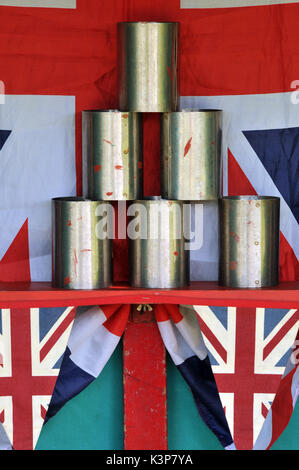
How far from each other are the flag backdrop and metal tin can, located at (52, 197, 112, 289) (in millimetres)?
129

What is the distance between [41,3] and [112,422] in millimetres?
983

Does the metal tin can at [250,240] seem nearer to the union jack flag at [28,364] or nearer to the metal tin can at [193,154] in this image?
the metal tin can at [193,154]

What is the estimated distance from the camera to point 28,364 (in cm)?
183

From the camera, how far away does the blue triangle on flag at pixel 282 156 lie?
191 centimetres

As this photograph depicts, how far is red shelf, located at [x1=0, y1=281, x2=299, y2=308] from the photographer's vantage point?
179cm

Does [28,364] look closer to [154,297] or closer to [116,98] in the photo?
[154,297]

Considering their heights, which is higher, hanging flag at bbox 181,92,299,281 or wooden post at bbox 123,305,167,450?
hanging flag at bbox 181,92,299,281

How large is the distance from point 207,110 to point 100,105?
249 millimetres

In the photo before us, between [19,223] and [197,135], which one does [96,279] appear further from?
[197,135]

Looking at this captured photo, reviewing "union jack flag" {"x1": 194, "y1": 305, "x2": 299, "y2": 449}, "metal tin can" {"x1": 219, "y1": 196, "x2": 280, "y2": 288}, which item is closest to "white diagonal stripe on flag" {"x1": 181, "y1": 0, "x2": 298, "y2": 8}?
"metal tin can" {"x1": 219, "y1": 196, "x2": 280, "y2": 288}

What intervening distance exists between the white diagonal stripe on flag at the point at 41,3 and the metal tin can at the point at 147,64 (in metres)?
0.17

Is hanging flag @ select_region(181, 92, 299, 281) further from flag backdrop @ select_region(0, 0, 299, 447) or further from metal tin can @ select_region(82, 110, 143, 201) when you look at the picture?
metal tin can @ select_region(82, 110, 143, 201)

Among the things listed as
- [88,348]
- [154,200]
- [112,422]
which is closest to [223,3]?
[154,200]
